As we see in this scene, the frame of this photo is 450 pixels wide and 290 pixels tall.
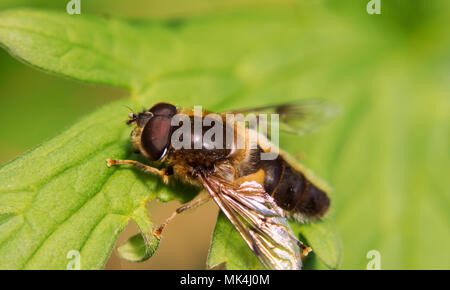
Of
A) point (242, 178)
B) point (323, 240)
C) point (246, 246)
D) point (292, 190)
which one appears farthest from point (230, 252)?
point (323, 240)

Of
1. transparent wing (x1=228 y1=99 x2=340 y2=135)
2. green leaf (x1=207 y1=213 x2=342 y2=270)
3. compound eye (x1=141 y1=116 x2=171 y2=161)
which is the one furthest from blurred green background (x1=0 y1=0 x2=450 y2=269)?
compound eye (x1=141 y1=116 x2=171 y2=161)

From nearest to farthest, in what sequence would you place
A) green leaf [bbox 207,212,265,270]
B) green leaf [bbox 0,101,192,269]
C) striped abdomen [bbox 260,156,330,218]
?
green leaf [bbox 0,101,192,269] < green leaf [bbox 207,212,265,270] < striped abdomen [bbox 260,156,330,218]

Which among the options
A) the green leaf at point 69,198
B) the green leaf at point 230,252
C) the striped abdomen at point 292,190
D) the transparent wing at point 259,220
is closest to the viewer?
the green leaf at point 69,198

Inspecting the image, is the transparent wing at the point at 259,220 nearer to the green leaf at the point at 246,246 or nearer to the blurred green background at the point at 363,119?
the green leaf at the point at 246,246

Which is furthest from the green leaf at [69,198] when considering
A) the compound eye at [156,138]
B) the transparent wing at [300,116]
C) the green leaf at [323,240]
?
the transparent wing at [300,116]

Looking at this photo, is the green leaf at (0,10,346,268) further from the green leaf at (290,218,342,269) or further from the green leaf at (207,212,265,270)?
the green leaf at (290,218,342,269)

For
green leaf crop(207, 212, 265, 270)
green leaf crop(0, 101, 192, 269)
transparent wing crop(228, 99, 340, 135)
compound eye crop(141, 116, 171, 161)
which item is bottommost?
green leaf crop(207, 212, 265, 270)

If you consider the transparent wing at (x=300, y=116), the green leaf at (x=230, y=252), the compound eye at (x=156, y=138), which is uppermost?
the transparent wing at (x=300, y=116)
